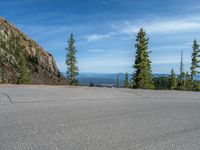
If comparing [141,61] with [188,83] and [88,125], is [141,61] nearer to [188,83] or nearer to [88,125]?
[188,83]

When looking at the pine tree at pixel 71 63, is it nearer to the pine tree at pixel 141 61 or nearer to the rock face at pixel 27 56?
the pine tree at pixel 141 61

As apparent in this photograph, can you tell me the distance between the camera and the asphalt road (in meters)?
4.88

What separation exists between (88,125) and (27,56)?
143 metres

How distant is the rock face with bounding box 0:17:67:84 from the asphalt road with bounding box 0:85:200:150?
331 ft

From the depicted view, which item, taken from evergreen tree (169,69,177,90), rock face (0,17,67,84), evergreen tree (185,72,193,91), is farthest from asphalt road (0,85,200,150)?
rock face (0,17,67,84)

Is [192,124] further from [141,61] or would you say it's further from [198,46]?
[198,46]

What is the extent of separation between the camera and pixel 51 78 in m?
147

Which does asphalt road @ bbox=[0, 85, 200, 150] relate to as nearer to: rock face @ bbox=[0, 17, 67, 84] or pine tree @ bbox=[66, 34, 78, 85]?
pine tree @ bbox=[66, 34, 78, 85]

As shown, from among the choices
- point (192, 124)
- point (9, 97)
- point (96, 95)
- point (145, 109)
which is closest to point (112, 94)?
point (96, 95)

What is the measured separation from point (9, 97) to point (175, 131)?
510cm

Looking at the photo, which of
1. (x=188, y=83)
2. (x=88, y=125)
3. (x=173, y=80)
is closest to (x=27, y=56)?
(x=173, y=80)

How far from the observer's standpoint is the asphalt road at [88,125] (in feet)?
16.0

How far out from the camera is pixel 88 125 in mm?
6145

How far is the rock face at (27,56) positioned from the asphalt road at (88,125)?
100788 mm
